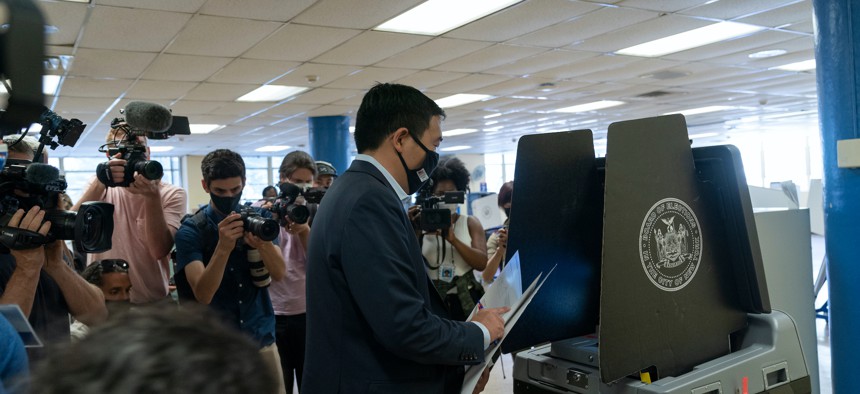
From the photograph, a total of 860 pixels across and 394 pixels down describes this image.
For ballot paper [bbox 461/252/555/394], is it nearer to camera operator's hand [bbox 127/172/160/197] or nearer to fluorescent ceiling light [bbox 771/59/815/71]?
camera operator's hand [bbox 127/172/160/197]

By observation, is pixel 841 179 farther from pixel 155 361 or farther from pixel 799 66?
pixel 799 66

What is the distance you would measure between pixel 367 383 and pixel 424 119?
598mm

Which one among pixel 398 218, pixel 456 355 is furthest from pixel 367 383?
pixel 398 218

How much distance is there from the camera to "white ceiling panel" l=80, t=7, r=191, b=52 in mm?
3730

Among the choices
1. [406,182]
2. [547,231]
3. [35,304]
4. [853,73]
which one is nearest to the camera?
[547,231]

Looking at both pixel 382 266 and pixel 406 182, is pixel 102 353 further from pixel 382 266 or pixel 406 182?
pixel 406 182

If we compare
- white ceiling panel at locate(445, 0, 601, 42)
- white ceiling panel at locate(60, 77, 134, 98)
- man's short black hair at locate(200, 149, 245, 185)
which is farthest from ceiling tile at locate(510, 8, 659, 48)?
white ceiling panel at locate(60, 77, 134, 98)

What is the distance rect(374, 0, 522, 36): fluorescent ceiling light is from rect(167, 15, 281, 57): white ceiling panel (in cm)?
81

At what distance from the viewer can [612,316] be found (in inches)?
45.1

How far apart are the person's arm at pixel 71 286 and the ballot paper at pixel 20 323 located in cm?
61

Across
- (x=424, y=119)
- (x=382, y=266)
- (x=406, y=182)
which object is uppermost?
(x=424, y=119)

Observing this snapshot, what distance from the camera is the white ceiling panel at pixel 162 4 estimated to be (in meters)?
3.52

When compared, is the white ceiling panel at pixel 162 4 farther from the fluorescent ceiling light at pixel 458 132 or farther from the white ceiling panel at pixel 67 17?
Answer: the fluorescent ceiling light at pixel 458 132

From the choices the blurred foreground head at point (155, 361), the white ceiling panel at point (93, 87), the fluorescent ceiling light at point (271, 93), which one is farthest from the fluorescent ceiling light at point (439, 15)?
the blurred foreground head at point (155, 361)
